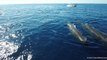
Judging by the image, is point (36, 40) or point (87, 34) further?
point (87, 34)

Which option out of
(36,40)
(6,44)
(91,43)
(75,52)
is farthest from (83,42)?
(6,44)

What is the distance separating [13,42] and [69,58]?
11905 millimetres

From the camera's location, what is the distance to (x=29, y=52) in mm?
20359

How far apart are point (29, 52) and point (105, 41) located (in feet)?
45.9

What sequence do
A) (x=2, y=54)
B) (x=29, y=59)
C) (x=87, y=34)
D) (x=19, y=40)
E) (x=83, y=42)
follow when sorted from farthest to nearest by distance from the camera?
1. (x=87, y=34)
2. (x=19, y=40)
3. (x=83, y=42)
4. (x=2, y=54)
5. (x=29, y=59)

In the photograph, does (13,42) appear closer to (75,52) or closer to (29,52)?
(29,52)

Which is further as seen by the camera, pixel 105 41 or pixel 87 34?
pixel 87 34

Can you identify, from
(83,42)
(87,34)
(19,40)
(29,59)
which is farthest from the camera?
(87,34)

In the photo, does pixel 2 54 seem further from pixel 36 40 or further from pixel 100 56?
pixel 100 56

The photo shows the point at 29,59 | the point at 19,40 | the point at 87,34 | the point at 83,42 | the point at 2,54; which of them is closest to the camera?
the point at 29,59

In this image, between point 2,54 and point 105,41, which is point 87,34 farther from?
point 2,54

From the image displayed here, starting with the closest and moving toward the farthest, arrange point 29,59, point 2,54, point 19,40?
point 29,59
point 2,54
point 19,40

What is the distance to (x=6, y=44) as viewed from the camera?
77.7ft

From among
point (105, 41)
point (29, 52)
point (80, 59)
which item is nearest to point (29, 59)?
point (29, 52)
